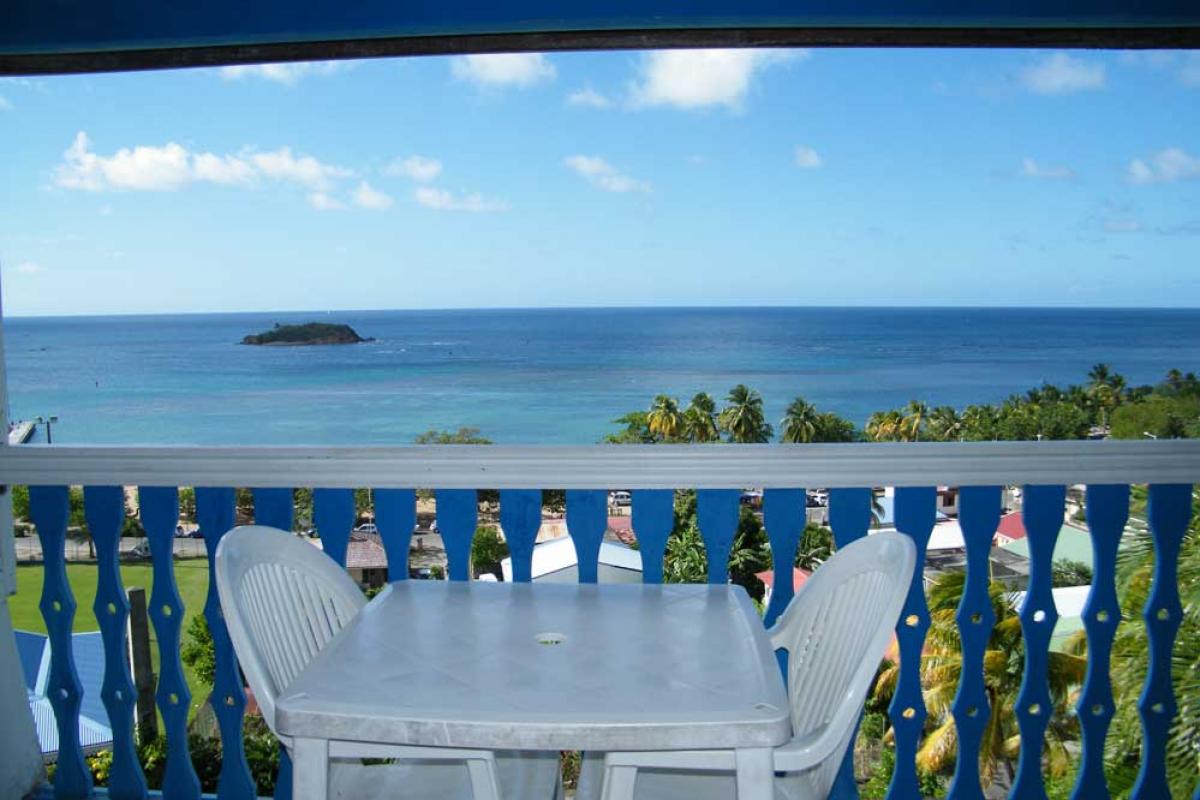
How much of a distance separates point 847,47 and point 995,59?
3941cm

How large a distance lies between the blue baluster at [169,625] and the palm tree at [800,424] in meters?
29.3

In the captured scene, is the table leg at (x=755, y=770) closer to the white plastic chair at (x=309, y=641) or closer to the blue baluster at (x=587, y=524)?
the white plastic chair at (x=309, y=641)

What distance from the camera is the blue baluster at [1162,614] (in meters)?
2.00

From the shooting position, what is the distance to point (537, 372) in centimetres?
3584

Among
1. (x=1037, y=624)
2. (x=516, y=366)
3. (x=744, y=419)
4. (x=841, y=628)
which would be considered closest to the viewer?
(x=841, y=628)

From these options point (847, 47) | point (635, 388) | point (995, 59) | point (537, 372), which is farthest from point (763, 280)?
point (847, 47)

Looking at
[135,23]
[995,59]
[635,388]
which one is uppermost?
[995,59]

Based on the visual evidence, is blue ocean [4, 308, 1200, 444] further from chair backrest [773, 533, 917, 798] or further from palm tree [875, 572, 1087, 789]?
chair backrest [773, 533, 917, 798]

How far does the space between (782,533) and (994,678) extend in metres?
11.8

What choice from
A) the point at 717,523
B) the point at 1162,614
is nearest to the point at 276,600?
the point at 717,523

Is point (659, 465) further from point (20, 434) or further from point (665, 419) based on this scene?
point (665, 419)

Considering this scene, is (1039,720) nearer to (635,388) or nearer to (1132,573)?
(1132,573)

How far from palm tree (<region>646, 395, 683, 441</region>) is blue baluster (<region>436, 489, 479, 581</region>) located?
27337 millimetres

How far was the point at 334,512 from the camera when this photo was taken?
2.08m
